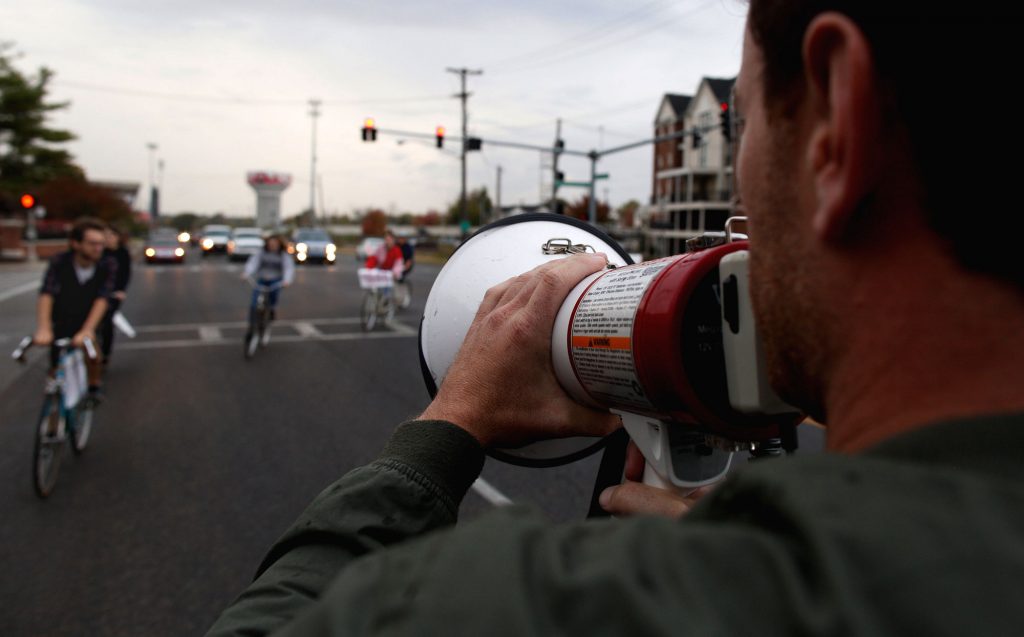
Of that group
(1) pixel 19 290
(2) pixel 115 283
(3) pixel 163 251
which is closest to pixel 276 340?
(2) pixel 115 283

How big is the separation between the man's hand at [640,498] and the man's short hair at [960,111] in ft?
2.64

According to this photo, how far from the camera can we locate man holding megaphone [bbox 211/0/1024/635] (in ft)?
1.66

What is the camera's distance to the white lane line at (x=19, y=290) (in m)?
21.6

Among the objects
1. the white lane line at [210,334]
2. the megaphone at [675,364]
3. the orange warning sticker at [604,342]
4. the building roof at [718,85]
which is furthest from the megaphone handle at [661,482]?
the building roof at [718,85]

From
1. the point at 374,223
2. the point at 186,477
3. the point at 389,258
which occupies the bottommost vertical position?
the point at 186,477

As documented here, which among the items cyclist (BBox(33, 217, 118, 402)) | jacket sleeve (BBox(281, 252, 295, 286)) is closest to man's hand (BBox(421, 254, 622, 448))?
cyclist (BBox(33, 217, 118, 402))

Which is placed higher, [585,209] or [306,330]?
[585,209]

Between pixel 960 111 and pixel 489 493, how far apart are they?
528 cm

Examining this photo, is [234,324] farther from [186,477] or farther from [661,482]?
[661,482]

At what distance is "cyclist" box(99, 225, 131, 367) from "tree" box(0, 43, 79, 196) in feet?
124

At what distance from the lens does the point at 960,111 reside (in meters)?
0.61

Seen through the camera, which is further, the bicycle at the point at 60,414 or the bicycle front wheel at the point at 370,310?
the bicycle front wheel at the point at 370,310

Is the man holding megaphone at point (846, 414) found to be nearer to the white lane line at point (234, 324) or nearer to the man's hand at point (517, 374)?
the man's hand at point (517, 374)

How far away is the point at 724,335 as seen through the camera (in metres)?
1.13
